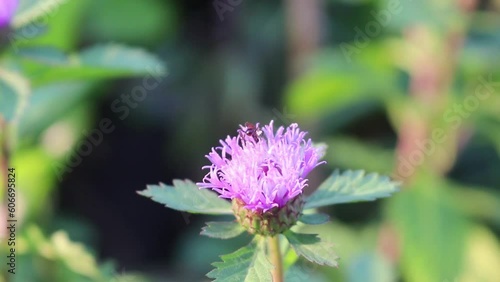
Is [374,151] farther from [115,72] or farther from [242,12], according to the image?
[115,72]

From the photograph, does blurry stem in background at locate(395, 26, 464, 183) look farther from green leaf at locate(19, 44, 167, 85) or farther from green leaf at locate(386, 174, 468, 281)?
green leaf at locate(19, 44, 167, 85)

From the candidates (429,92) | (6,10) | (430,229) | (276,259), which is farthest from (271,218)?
(429,92)

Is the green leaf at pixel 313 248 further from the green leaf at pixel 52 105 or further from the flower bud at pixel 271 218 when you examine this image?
the green leaf at pixel 52 105

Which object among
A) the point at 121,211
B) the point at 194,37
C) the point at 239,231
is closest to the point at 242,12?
the point at 194,37

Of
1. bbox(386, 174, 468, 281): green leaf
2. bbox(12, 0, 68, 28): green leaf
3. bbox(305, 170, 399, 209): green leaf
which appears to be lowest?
bbox(305, 170, 399, 209): green leaf

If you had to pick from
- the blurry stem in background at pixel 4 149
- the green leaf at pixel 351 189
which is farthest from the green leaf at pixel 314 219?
the blurry stem in background at pixel 4 149

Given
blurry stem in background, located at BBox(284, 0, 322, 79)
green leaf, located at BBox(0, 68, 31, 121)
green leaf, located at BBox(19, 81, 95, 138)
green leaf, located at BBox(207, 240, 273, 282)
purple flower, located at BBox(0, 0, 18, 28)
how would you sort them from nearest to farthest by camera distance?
green leaf, located at BBox(207, 240, 273, 282)
green leaf, located at BBox(0, 68, 31, 121)
purple flower, located at BBox(0, 0, 18, 28)
green leaf, located at BBox(19, 81, 95, 138)
blurry stem in background, located at BBox(284, 0, 322, 79)

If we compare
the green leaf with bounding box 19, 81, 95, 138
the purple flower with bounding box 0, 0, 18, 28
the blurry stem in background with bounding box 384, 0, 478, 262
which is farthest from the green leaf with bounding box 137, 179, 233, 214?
the green leaf with bounding box 19, 81, 95, 138
